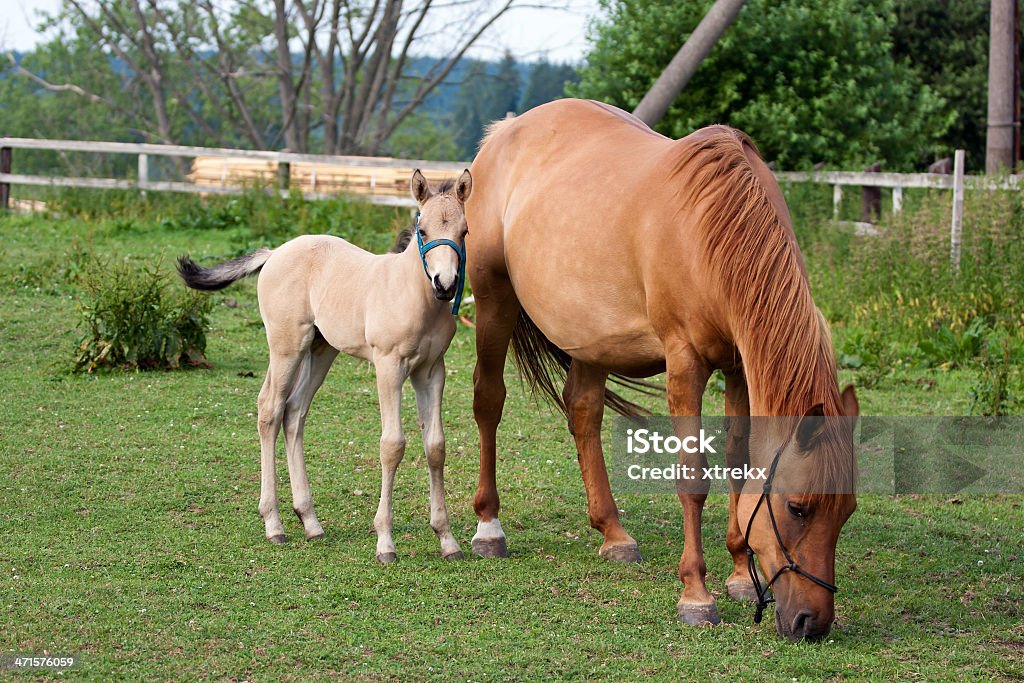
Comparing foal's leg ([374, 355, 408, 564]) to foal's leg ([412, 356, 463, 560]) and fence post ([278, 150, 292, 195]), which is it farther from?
fence post ([278, 150, 292, 195])

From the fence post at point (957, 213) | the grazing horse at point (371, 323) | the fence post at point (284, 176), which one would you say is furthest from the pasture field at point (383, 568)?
the fence post at point (284, 176)

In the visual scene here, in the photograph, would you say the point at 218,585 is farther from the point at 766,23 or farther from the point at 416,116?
the point at 416,116

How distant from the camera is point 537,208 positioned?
5.32 meters

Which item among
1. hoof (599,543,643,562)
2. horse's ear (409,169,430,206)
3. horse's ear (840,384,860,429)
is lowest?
hoof (599,543,643,562)

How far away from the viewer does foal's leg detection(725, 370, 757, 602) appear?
4562 millimetres

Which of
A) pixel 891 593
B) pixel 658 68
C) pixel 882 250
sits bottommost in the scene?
pixel 891 593

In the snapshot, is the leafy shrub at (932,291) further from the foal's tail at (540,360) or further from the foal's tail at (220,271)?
the foal's tail at (220,271)

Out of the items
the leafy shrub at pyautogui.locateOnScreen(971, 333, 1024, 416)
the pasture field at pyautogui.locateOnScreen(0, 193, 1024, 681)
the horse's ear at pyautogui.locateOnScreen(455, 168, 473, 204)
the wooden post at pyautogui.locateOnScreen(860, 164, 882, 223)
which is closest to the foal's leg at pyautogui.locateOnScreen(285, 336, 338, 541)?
the pasture field at pyautogui.locateOnScreen(0, 193, 1024, 681)

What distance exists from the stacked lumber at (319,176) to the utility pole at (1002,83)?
25.5ft

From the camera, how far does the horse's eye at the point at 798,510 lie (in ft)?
12.6

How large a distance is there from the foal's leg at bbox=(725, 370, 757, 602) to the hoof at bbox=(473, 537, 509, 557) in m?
1.13

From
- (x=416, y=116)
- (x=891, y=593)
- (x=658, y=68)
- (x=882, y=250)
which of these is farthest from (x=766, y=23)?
(x=416, y=116)

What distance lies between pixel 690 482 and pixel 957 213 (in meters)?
7.35

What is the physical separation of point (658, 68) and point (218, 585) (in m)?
14.0
